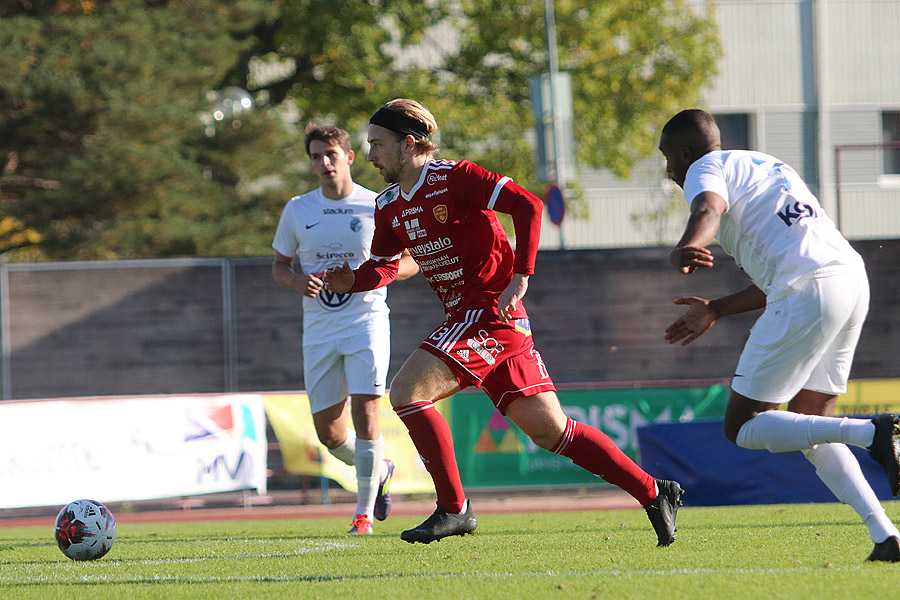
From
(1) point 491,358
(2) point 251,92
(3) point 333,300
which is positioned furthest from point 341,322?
(2) point 251,92

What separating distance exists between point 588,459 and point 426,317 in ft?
31.1

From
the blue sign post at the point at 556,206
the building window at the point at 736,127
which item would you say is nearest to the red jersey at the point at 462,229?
the blue sign post at the point at 556,206

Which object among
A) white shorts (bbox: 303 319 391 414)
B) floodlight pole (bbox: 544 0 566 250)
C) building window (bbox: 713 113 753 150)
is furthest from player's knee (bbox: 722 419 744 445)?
building window (bbox: 713 113 753 150)

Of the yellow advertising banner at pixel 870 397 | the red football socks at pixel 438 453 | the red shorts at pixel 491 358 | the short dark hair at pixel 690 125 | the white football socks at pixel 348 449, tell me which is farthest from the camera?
the yellow advertising banner at pixel 870 397

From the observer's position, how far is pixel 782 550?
222 inches

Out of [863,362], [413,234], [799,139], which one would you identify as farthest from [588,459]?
[799,139]

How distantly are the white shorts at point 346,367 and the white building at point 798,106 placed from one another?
21.4 m

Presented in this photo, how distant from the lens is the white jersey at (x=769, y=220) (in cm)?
476

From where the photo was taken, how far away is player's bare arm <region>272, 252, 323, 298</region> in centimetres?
694

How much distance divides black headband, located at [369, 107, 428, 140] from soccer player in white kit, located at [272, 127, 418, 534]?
1862 millimetres

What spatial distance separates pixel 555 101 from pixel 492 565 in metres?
12.4

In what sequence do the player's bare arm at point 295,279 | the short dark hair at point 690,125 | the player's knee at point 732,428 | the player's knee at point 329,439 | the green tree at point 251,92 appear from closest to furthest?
the player's knee at point 732,428, the short dark hair at point 690,125, the player's bare arm at point 295,279, the player's knee at point 329,439, the green tree at point 251,92

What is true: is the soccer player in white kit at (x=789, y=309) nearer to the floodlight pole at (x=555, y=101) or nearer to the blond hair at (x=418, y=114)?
the blond hair at (x=418, y=114)

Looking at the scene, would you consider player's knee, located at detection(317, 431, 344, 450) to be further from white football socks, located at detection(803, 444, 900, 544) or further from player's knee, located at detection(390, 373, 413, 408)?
white football socks, located at detection(803, 444, 900, 544)
